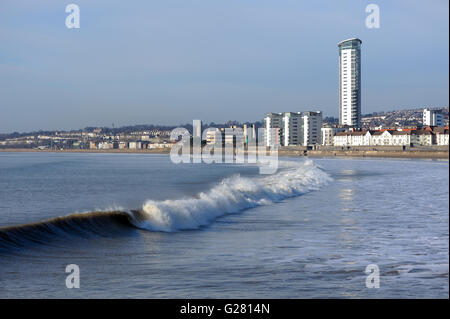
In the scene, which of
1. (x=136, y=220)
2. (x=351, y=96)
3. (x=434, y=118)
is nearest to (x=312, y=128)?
(x=351, y=96)

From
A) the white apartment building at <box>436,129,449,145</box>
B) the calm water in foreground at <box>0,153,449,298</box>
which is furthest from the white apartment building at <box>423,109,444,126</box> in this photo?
the calm water in foreground at <box>0,153,449,298</box>

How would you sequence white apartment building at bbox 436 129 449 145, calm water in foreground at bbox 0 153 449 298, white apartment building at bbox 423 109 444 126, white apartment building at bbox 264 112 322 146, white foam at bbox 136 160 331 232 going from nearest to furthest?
1. calm water in foreground at bbox 0 153 449 298
2. white foam at bbox 136 160 331 232
3. white apartment building at bbox 436 129 449 145
4. white apartment building at bbox 264 112 322 146
5. white apartment building at bbox 423 109 444 126

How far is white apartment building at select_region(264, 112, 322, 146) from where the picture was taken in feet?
577

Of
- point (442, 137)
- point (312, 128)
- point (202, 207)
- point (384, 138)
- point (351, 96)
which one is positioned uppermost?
point (351, 96)

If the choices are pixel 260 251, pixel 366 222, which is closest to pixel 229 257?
pixel 260 251

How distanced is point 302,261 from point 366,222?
5.45 meters

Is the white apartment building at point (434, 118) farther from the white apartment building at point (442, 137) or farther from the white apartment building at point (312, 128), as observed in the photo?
the white apartment building at point (442, 137)

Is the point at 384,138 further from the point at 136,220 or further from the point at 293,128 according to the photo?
the point at 136,220

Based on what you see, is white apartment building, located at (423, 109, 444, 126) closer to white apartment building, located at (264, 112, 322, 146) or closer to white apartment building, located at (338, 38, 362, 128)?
white apartment building, located at (338, 38, 362, 128)

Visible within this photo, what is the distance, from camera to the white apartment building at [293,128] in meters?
176

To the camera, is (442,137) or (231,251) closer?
(231,251)

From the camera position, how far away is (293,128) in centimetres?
17988

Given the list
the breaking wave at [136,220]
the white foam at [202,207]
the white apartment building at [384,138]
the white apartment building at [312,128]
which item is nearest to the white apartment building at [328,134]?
the white apartment building at [312,128]
